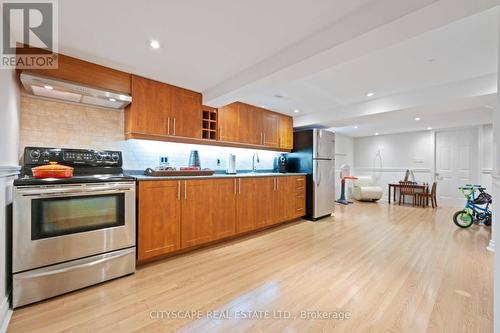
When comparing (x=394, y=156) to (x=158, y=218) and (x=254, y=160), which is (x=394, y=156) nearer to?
(x=254, y=160)

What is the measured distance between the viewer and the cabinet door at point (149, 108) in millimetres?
2650

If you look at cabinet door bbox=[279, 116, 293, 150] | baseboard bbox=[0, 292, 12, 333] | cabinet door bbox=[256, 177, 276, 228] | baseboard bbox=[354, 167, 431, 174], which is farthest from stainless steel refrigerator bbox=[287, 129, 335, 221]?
baseboard bbox=[0, 292, 12, 333]

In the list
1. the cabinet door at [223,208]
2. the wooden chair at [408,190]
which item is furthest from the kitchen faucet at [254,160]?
the wooden chair at [408,190]

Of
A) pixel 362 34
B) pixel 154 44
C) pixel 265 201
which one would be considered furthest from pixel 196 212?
pixel 362 34

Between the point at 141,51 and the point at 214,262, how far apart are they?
2.40 metres

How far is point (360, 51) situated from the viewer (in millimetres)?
1782

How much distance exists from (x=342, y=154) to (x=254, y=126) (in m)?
4.79

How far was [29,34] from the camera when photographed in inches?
73.8

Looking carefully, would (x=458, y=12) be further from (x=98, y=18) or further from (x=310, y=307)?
(x=98, y=18)

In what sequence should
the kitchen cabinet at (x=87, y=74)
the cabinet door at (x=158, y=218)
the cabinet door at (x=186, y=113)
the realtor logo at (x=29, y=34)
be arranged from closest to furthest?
the realtor logo at (x=29, y=34)
the kitchen cabinet at (x=87, y=74)
the cabinet door at (x=158, y=218)
the cabinet door at (x=186, y=113)

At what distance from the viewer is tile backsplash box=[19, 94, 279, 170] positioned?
2.26 meters

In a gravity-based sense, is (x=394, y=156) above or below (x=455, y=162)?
above

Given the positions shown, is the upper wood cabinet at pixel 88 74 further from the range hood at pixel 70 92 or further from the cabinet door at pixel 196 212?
the cabinet door at pixel 196 212

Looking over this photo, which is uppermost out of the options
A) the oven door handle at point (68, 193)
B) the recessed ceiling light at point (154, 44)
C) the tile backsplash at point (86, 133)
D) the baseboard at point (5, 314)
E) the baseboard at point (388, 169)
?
the recessed ceiling light at point (154, 44)
